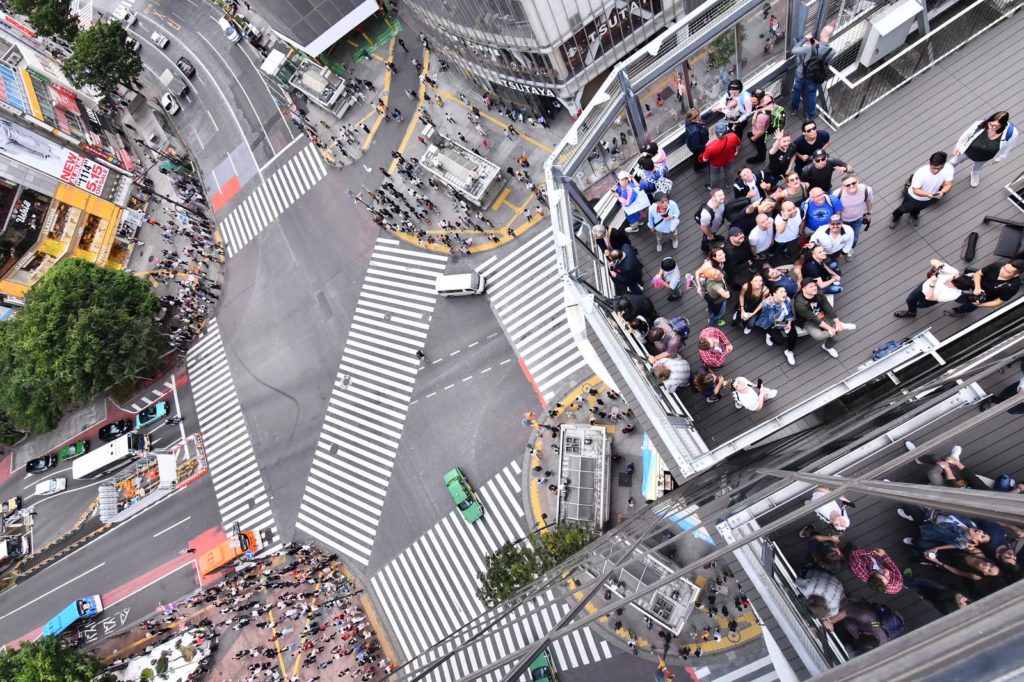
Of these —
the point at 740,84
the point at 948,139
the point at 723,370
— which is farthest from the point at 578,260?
the point at 948,139

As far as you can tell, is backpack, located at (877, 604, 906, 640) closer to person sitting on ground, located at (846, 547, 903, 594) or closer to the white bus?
person sitting on ground, located at (846, 547, 903, 594)

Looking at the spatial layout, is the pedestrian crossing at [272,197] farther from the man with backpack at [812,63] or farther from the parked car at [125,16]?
the man with backpack at [812,63]

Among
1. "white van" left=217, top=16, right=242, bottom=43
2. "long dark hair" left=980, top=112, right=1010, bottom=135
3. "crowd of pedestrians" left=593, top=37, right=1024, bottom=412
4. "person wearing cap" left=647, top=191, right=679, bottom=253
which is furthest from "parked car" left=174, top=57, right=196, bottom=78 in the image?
"long dark hair" left=980, top=112, right=1010, bottom=135

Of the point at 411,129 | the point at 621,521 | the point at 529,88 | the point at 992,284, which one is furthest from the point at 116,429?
the point at 992,284

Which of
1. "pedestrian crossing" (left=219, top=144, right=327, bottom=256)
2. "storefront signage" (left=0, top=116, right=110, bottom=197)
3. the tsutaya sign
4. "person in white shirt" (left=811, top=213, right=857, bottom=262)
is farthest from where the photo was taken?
"pedestrian crossing" (left=219, top=144, right=327, bottom=256)

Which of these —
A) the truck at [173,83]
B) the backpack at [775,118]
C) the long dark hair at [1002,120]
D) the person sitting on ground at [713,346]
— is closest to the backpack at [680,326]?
the person sitting on ground at [713,346]
